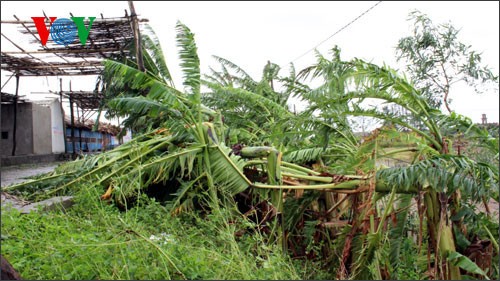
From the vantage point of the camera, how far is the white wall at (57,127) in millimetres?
15773

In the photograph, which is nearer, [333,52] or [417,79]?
[333,52]

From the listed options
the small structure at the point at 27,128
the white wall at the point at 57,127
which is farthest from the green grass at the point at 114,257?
the white wall at the point at 57,127

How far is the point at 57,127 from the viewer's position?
16.3 m

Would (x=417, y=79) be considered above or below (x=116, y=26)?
below

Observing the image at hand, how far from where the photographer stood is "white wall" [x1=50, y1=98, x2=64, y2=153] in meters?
15.8

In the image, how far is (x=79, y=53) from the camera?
315 inches

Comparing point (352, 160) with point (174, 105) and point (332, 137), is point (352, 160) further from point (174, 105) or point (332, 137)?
point (174, 105)

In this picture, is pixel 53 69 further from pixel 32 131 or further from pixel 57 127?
pixel 57 127

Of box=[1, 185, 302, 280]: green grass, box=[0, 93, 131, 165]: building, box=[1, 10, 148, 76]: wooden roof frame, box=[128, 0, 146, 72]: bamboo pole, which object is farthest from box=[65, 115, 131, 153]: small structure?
box=[1, 185, 302, 280]: green grass

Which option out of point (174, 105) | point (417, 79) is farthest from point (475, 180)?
point (417, 79)

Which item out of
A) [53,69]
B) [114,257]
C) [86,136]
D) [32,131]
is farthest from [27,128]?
[114,257]

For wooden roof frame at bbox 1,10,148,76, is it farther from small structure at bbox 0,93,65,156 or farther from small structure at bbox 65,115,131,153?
small structure at bbox 65,115,131,153

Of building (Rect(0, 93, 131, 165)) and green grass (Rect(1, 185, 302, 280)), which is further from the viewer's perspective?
building (Rect(0, 93, 131, 165))

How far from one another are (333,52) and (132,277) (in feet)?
13.6
